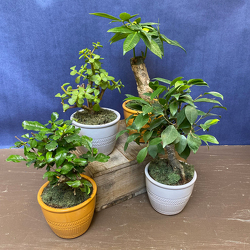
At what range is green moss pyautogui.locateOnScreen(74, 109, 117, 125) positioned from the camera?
4.33 ft

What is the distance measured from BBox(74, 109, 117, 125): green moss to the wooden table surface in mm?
552

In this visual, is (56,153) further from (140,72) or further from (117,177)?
(140,72)

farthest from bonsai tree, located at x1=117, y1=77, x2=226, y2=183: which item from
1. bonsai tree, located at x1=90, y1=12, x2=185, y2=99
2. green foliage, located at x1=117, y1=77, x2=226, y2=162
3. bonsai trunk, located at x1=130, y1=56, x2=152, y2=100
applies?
bonsai trunk, located at x1=130, y1=56, x2=152, y2=100

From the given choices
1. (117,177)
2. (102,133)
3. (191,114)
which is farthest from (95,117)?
(191,114)

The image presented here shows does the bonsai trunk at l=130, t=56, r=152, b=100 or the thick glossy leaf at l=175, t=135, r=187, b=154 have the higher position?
the bonsai trunk at l=130, t=56, r=152, b=100

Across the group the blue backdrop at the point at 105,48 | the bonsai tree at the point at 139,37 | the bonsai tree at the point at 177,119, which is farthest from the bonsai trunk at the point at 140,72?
the bonsai tree at the point at 177,119

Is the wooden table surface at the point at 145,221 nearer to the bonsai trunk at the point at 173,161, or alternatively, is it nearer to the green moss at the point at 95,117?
the bonsai trunk at the point at 173,161

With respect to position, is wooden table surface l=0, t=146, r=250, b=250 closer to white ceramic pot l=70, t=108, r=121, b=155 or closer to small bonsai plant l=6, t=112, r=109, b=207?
small bonsai plant l=6, t=112, r=109, b=207

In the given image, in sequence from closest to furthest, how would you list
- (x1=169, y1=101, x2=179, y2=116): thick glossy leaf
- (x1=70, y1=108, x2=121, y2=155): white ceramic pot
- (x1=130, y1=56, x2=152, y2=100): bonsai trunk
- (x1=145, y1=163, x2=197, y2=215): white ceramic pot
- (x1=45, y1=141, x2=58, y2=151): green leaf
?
(x1=45, y1=141, x2=58, y2=151): green leaf
(x1=169, y1=101, x2=179, y2=116): thick glossy leaf
(x1=145, y1=163, x2=197, y2=215): white ceramic pot
(x1=70, y1=108, x2=121, y2=155): white ceramic pot
(x1=130, y1=56, x2=152, y2=100): bonsai trunk

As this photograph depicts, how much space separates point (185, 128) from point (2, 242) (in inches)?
44.0

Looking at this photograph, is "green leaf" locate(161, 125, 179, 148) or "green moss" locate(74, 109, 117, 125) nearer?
"green leaf" locate(161, 125, 179, 148)

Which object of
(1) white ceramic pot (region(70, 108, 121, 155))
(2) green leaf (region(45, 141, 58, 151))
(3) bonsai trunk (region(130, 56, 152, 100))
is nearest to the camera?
(2) green leaf (region(45, 141, 58, 151))

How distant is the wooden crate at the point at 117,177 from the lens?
1254 millimetres

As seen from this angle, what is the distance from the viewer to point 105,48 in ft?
5.38
